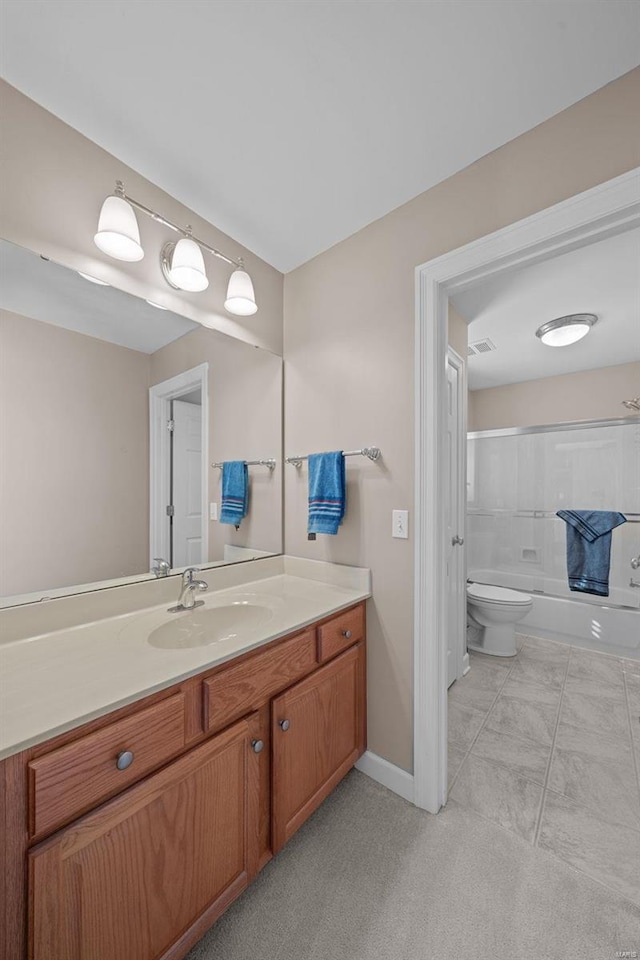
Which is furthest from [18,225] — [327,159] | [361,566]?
[361,566]

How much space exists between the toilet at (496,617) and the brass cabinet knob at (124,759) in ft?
8.23

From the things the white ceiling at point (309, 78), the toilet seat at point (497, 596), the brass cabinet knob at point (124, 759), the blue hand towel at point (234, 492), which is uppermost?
the white ceiling at point (309, 78)

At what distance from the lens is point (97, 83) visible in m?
1.09

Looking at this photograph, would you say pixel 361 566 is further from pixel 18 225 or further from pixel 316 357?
pixel 18 225

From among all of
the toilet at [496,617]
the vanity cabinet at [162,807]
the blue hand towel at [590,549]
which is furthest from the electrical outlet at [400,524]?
the blue hand towel at [590,549]

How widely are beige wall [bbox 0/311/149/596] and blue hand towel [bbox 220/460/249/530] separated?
40 cm

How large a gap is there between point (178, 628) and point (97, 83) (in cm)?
171

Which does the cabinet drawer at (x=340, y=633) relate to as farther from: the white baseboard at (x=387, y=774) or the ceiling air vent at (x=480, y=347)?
the ceiling air vent at (x=480, y=347)

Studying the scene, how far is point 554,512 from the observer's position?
3508mm

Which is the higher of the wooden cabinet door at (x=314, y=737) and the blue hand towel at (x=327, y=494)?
the blue hand towel at (x=327, y=494)

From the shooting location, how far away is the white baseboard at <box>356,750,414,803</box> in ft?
4.83

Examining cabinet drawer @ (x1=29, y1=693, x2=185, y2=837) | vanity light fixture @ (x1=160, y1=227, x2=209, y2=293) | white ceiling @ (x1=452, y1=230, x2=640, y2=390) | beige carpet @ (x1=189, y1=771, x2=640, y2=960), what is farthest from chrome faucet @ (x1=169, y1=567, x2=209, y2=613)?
white ceiling @ (x1=452, y1=230, x2=640, y2=390)

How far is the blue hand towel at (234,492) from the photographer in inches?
69.3

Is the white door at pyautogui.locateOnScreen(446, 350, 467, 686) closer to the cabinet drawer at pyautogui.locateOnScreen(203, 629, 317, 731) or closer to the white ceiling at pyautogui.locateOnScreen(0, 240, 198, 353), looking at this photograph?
the cabinet drawer at pyautogui.locateOnScreen(203, 629, 317, 731)
